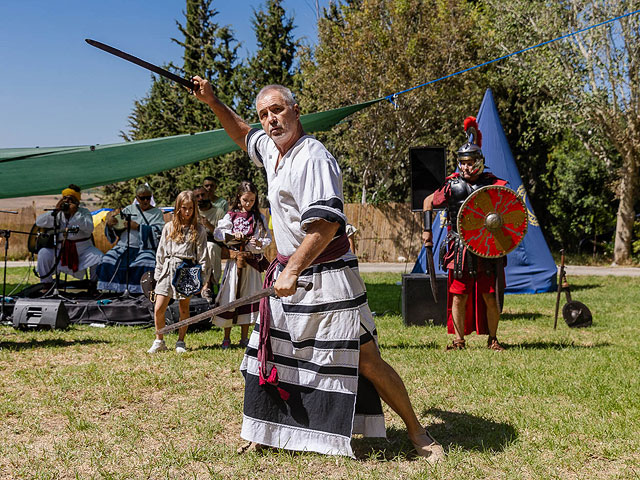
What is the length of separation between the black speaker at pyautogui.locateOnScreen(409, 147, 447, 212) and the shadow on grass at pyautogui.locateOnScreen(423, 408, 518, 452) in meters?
4.29

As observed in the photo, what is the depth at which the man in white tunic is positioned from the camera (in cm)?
289

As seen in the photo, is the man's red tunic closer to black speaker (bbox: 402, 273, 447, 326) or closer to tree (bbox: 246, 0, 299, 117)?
black speaker (bbox: 402, 273, 447, 326)

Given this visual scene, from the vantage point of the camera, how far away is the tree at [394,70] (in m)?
19.9

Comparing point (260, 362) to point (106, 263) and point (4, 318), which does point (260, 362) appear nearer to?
point (4, 318)

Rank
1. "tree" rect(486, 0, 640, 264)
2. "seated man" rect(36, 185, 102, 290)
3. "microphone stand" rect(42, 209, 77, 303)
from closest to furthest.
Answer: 1. "microphone stand" rect(42, 209, 77, 303)
2. "seated man" rect(36, 185, 102, 290)
3. "tree" rect(486, 0, 640, 264)

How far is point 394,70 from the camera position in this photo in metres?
19.6

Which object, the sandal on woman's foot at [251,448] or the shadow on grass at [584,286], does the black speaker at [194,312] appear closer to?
the sandal on woman's foot at [251,448]

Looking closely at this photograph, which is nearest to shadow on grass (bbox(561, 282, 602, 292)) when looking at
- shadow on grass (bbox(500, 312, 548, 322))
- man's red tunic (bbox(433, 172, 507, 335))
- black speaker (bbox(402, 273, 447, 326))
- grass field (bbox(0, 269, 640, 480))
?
shadow on grass (bbox(500, 312, 548, 322))

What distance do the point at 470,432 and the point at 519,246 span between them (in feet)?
24.4

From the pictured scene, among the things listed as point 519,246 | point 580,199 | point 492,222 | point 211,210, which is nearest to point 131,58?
point 492,222

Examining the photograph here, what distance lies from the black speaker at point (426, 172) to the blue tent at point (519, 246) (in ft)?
6.36

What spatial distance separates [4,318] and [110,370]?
3.34m

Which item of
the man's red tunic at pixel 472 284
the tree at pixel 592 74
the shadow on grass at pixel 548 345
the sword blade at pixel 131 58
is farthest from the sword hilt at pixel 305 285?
the tree at pixel 592 74

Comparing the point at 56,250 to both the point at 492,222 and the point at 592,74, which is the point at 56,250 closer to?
the point at 492,222
